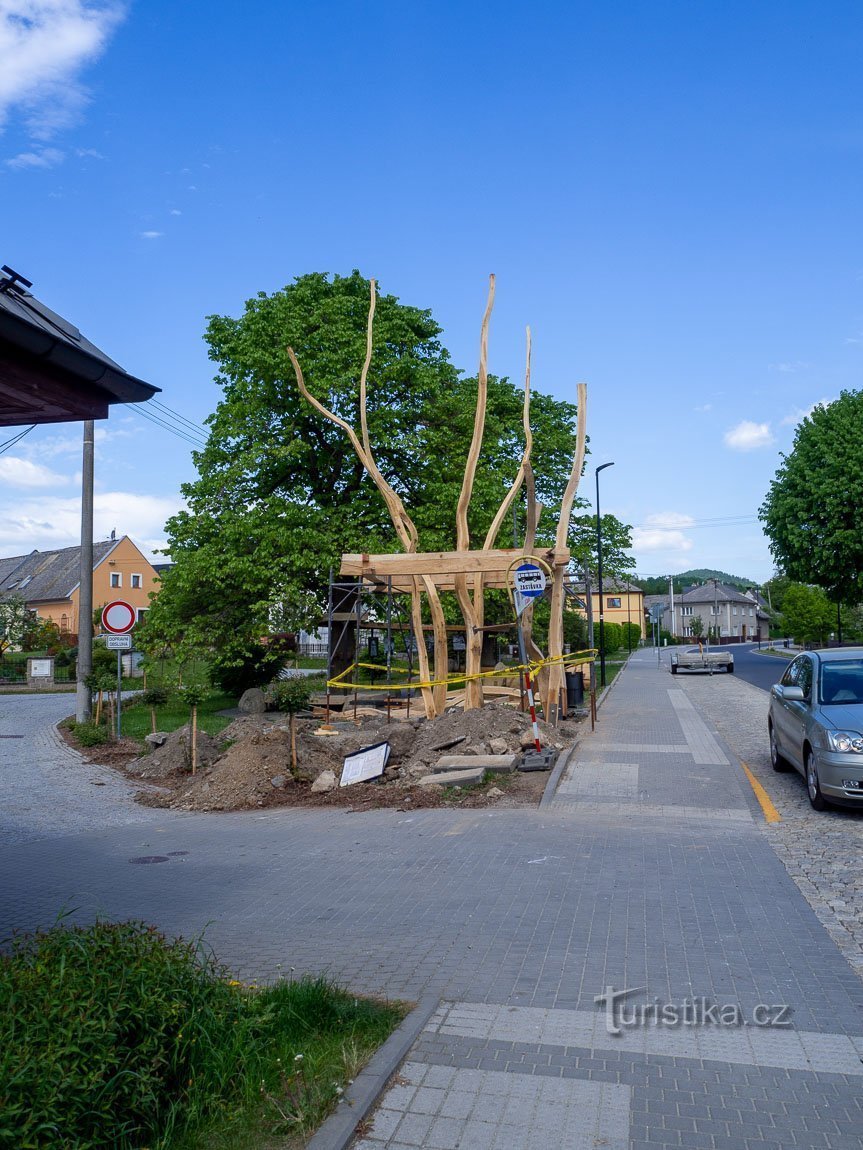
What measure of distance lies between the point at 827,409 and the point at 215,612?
30027 mm

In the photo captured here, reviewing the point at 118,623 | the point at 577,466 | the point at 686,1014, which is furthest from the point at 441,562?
the point at 686,1014

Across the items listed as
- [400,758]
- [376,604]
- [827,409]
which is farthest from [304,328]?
[827,409]

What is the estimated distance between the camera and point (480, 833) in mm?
9242

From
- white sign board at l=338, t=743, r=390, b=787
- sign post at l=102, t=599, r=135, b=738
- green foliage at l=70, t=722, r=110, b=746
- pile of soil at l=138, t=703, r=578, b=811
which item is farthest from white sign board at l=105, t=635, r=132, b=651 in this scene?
white sign board at l=338, t=743, r=390, b=787

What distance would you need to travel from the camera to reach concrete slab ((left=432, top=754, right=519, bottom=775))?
1228 cm

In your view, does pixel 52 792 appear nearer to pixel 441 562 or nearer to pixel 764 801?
pixel 441 562

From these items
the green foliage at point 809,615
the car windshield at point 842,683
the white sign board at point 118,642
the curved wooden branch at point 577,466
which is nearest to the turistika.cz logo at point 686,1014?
the car windshield at point 842,683

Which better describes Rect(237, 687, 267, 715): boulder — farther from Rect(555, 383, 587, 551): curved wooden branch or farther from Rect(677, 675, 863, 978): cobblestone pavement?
Rect(677, 675, 863, 978): cobblestone pavement

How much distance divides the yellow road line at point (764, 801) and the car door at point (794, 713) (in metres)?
0.49

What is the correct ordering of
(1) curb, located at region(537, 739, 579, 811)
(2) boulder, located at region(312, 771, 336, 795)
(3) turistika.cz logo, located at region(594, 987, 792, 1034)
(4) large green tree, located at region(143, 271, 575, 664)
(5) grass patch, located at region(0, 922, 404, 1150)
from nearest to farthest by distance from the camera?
(5) grass patch, located at region(0, 922, 404, 1150)
(3) turistika.cz logo, located at region(594, 987, 792, 1034)
(1) curb, located at region(537, 739, 579, 811)
(2) boulder, located at region(312, 771, 336, 795)
(4) large green tree, located at region(143, 271, 575, 664)

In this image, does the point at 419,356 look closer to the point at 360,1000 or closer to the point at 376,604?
the point at 376,604

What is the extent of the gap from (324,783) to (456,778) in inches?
66.7

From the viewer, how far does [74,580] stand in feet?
211

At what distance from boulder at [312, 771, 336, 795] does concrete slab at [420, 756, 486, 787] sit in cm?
114
